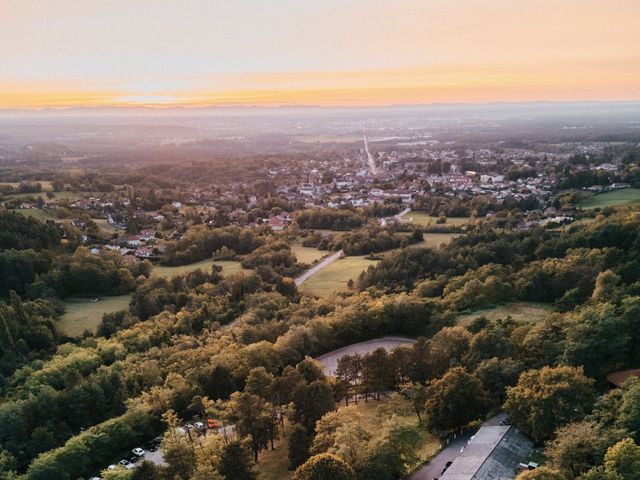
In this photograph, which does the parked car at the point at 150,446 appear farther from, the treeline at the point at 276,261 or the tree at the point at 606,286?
the treeline at the point at 276,261

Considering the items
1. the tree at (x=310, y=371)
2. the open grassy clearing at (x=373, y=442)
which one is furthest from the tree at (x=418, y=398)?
the tree at (x=310, y=371)

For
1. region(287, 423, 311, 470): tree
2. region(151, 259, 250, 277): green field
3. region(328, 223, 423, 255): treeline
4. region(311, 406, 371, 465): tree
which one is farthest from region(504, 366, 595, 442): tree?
region(328, 223, 423, 255): treeline

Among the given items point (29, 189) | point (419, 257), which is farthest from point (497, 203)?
point (29, 189)

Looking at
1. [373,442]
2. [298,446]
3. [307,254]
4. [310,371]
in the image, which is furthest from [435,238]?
[373,442]

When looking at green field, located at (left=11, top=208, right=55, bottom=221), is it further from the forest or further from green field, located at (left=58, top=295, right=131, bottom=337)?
green field, located at (left=58, top=295, right=131, bottom=337)

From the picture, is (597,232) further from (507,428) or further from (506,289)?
(507,428)
